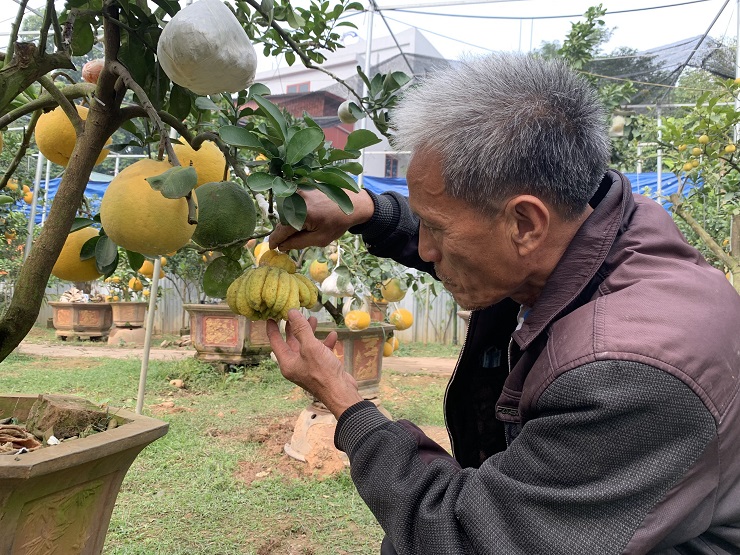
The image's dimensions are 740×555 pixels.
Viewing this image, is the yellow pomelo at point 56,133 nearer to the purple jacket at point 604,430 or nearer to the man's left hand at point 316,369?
the man's left hand at point 316,369

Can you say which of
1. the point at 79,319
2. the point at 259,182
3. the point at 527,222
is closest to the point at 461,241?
the point at 527,222

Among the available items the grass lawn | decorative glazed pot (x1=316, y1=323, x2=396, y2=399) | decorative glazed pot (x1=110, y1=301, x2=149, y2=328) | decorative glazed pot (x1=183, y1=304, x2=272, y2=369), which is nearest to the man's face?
the grass lawn

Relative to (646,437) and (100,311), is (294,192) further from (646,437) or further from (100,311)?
(100,311)

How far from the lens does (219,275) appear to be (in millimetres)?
1303

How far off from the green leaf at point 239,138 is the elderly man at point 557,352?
0.29m

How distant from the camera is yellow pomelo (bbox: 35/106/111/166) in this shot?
4.15 feet

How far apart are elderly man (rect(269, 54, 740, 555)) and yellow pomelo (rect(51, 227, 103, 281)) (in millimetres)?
408

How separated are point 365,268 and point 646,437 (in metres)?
3.15

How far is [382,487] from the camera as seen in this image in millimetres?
1073

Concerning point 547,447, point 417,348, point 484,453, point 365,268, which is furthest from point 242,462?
point 417,348

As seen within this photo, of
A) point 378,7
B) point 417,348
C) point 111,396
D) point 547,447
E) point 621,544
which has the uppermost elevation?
point 378,7

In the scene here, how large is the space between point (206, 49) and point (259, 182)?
205 millimetres

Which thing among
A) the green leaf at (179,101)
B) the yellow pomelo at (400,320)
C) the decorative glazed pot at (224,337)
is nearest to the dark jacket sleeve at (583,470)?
the green leaf at (179,101)

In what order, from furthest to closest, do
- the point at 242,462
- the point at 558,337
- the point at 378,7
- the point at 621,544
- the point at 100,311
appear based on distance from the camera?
the point at 100,311, the point at 378,7, the point at 242,462, the point at 558,337, the point at 621,544
